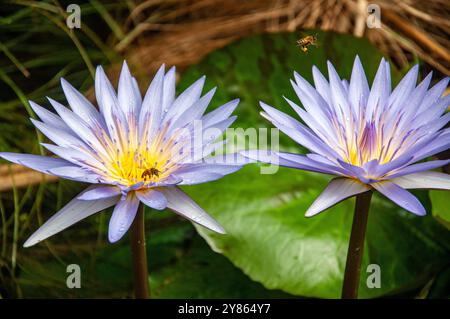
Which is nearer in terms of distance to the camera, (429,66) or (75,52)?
(429,66)

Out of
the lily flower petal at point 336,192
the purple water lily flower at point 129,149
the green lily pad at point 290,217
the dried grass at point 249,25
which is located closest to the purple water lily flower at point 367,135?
the lily flower petal at point 336,192

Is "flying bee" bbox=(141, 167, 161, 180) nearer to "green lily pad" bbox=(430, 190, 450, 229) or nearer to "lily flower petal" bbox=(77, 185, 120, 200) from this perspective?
"lily flower petal" bbox=(77, 185, 120, 200)

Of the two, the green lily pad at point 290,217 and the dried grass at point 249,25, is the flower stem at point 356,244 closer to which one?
the green lily pad at point 290,217

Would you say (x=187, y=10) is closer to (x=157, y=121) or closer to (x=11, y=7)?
(x=11, y=7)

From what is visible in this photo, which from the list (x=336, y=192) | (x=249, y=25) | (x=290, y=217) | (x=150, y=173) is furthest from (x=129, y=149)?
(x=249, y=25)

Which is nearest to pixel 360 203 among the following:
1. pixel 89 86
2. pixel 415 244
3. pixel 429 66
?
pixel 415 244

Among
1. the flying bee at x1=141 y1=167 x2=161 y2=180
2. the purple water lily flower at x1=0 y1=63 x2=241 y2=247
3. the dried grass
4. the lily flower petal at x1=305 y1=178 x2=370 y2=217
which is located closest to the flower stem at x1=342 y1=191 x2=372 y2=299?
the lily flower petal at x1=305 y1=178 x2=370 y2=217

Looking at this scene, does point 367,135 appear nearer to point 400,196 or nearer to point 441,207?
point 400,196
